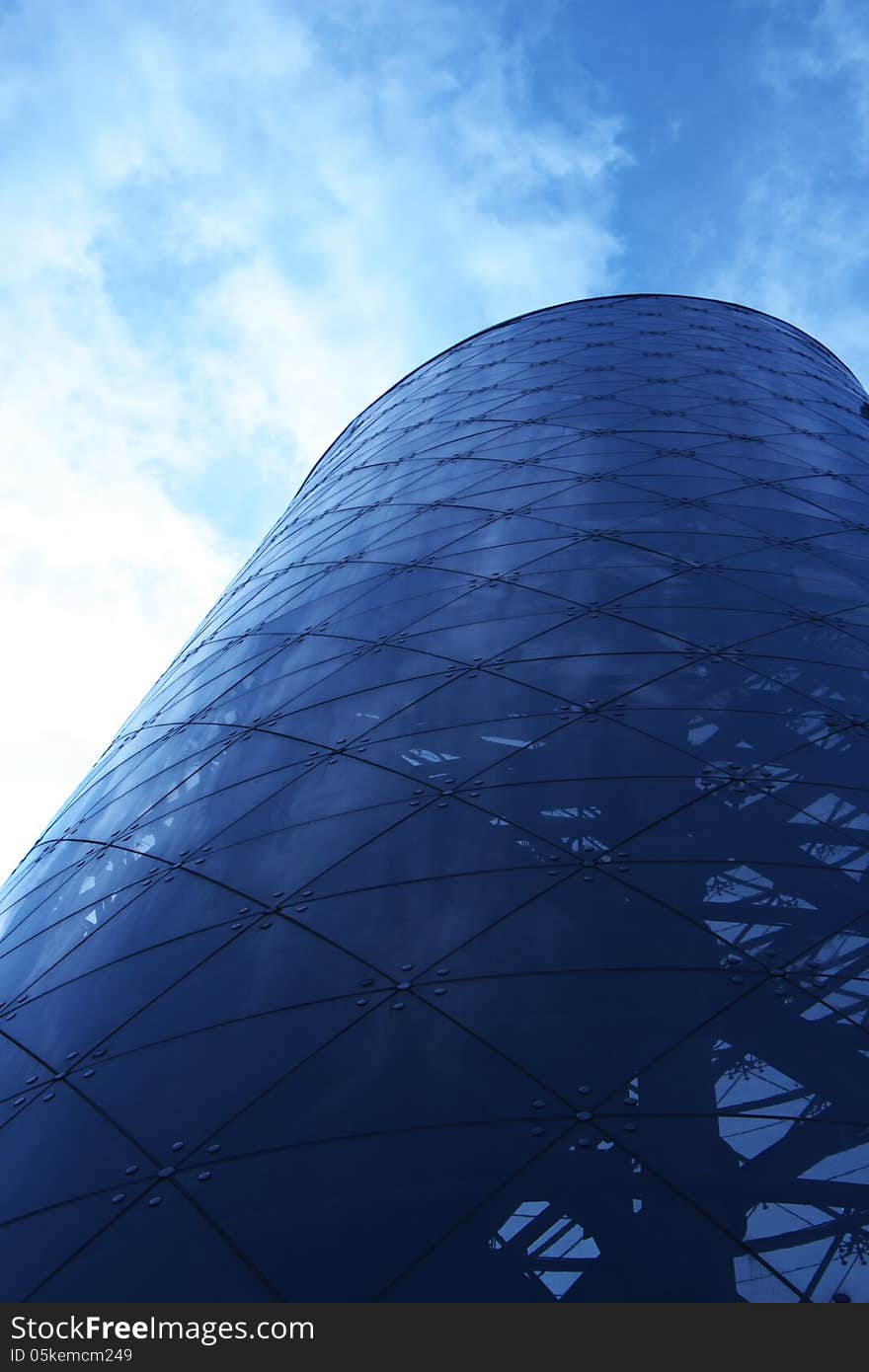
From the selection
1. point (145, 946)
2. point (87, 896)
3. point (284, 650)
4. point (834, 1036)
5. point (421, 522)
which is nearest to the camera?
point (834, 1036)

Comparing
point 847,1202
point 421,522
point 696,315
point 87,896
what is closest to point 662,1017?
point 847,1202

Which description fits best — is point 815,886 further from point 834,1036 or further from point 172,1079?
point 172,1079

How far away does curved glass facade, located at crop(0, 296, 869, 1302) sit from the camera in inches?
177

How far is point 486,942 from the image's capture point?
238 inches

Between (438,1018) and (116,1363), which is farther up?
(438,1018)

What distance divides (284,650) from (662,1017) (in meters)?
7.14

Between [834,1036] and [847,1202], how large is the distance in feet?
3.07

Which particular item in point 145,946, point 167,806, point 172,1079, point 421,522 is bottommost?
point 172,1079

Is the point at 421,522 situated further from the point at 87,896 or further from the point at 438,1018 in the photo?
the point at 438,1018

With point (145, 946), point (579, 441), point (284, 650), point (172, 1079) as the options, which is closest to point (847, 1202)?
point (172, 1079)

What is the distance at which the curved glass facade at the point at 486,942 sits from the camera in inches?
177

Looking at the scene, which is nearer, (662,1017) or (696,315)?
(662,1017)

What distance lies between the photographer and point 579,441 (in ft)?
48.1

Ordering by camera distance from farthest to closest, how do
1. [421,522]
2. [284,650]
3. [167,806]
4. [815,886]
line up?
1. [421,522]
2. [284,650]
3. [167,806]
4. [815,886]
